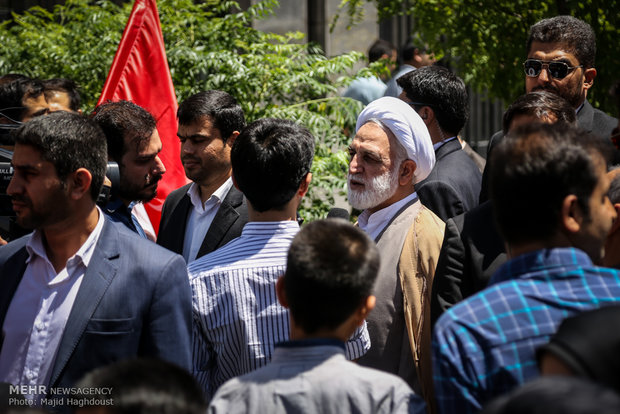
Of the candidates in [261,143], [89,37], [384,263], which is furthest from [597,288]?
[89,37]

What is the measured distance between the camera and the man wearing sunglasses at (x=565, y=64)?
4.61 m

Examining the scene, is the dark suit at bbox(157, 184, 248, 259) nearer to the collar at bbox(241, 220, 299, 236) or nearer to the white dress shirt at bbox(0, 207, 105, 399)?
the collar at bbox(241, 220, 299, 236)

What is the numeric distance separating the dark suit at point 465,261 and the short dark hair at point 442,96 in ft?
5.87

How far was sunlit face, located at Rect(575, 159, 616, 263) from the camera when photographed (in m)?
2.26

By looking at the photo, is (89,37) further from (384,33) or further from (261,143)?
(384,33)

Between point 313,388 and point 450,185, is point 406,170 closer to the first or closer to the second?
point 450,185

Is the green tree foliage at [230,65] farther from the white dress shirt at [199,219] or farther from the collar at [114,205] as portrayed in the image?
the collar at [114,205]

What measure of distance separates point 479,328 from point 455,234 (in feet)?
3.58

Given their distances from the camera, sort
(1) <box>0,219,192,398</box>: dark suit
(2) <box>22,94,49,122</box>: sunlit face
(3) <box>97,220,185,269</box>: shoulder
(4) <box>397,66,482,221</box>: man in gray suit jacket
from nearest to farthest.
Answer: (1) <box>0,219,192,398</box>: dark suit
(3) <box>97,220,185,269</box>: shoulder
(4) <box>397,66,482,221</box>: man in gray suit jacket
(2) <box>22,94,49,122</box>: sunlit face

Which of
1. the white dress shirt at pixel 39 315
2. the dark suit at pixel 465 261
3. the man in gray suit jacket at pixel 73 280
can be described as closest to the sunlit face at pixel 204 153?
the man in gray suit jacket at pixel 73 280

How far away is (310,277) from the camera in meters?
2.30

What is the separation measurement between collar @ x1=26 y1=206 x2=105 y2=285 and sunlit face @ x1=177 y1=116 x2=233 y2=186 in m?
1.48

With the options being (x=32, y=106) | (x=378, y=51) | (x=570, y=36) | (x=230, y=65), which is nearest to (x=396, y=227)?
(x=570, y=36)

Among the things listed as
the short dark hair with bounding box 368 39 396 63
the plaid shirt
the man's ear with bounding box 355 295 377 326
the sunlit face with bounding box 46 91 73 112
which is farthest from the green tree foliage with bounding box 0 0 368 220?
the plaid shirt
